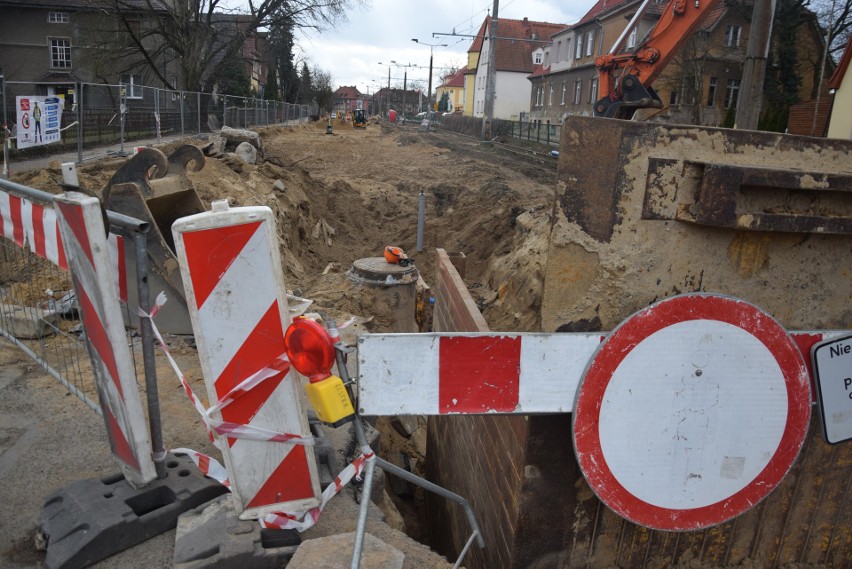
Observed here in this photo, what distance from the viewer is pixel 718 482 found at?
2215 millimetres

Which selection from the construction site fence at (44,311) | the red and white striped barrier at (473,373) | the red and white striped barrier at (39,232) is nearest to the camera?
the red and white striped barrier at (473,373)

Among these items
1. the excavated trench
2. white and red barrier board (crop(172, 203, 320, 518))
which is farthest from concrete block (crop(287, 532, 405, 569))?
the excavated trench

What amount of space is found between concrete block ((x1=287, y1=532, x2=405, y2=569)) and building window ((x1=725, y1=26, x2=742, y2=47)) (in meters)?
45.5

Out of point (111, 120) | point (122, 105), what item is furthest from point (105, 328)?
point (111, 120)

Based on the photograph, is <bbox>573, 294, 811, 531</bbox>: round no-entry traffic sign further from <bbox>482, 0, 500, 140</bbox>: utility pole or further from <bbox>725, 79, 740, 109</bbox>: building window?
<bbox>725, 79, 740, 109</bbox>: building window

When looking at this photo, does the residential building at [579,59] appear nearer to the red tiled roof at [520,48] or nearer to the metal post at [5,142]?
the red tiled roof at [520,48]

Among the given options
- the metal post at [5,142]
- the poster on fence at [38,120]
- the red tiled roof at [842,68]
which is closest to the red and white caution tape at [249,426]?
the metal post at [5,142]

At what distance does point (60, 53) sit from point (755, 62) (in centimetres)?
4883

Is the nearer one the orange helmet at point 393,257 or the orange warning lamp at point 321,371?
the orange warning lamp at point 321,371

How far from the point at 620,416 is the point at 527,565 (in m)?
0.82

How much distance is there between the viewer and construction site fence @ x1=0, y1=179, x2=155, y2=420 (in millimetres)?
3383

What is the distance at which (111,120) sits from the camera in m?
14.6

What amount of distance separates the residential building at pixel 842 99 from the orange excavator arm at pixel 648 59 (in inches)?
622

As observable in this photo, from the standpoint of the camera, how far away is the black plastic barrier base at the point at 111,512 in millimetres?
2389
